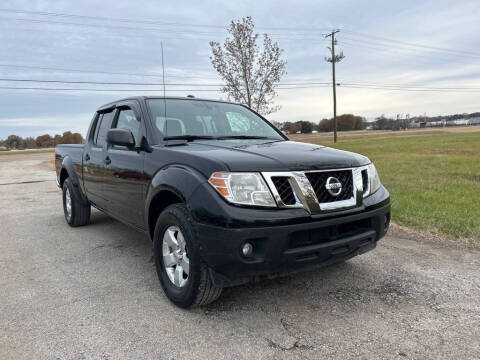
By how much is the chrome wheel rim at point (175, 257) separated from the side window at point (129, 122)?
107 centimetres

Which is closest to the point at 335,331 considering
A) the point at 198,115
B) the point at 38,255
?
the point at 198,115

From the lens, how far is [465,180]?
8500 mm

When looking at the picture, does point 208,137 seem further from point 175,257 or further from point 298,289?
point 298,289

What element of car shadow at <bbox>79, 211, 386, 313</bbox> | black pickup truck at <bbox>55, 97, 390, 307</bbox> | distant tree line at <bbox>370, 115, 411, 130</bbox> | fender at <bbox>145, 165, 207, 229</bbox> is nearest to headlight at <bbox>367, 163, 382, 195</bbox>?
black pickup truck at <bbox>55, 97, 390, 307</bbox>

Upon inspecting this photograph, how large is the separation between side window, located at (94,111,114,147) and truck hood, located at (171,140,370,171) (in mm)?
1749

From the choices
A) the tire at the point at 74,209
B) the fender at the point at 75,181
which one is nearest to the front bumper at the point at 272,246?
the fender at the point at 75,181

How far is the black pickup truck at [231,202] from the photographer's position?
94.5 inches

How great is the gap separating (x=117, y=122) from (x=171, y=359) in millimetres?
2901

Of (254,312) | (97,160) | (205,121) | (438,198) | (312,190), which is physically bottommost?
(254,312)

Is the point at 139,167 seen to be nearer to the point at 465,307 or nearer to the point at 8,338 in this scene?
the point at 8,338

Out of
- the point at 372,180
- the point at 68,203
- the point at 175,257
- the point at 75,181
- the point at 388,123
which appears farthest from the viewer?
the point at 388,123

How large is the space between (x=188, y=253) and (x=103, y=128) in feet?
9.01

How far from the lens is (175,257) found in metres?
2.91

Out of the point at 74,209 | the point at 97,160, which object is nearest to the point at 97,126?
the point at 97,160
